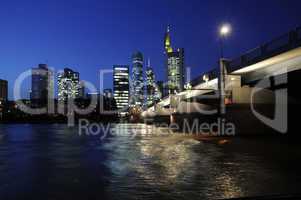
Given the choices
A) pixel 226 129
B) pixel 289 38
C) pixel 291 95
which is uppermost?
pixel 289 38

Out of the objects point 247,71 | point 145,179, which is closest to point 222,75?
point 247,71

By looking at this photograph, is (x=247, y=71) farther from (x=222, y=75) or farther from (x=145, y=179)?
(x=145, y=179)

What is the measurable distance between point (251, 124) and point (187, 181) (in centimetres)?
3557

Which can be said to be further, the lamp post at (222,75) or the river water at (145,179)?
the lamp post at (222,75)

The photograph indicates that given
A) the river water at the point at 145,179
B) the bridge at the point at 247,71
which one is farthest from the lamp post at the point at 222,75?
the river water at the point at 145,179

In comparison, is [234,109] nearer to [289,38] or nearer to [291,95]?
[291,95]

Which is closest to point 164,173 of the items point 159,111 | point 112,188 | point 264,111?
point 112,188

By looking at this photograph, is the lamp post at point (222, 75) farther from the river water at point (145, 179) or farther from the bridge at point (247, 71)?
the river water at point (145, 179)

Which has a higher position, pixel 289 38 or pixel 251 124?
pixel 289 38

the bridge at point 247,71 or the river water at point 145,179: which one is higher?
the bridge at point 247,71

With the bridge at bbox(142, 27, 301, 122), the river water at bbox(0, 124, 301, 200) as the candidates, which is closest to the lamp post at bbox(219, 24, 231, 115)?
the bridge at bbox(142, 27, 301, 122)

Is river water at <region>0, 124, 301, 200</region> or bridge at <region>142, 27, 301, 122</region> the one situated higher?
bridge at <region>142, 27, 301, 122</region>

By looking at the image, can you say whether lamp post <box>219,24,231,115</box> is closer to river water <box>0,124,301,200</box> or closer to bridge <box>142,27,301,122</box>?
bridge <box>142,27,301,122</box>

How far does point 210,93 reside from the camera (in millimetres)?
59031
